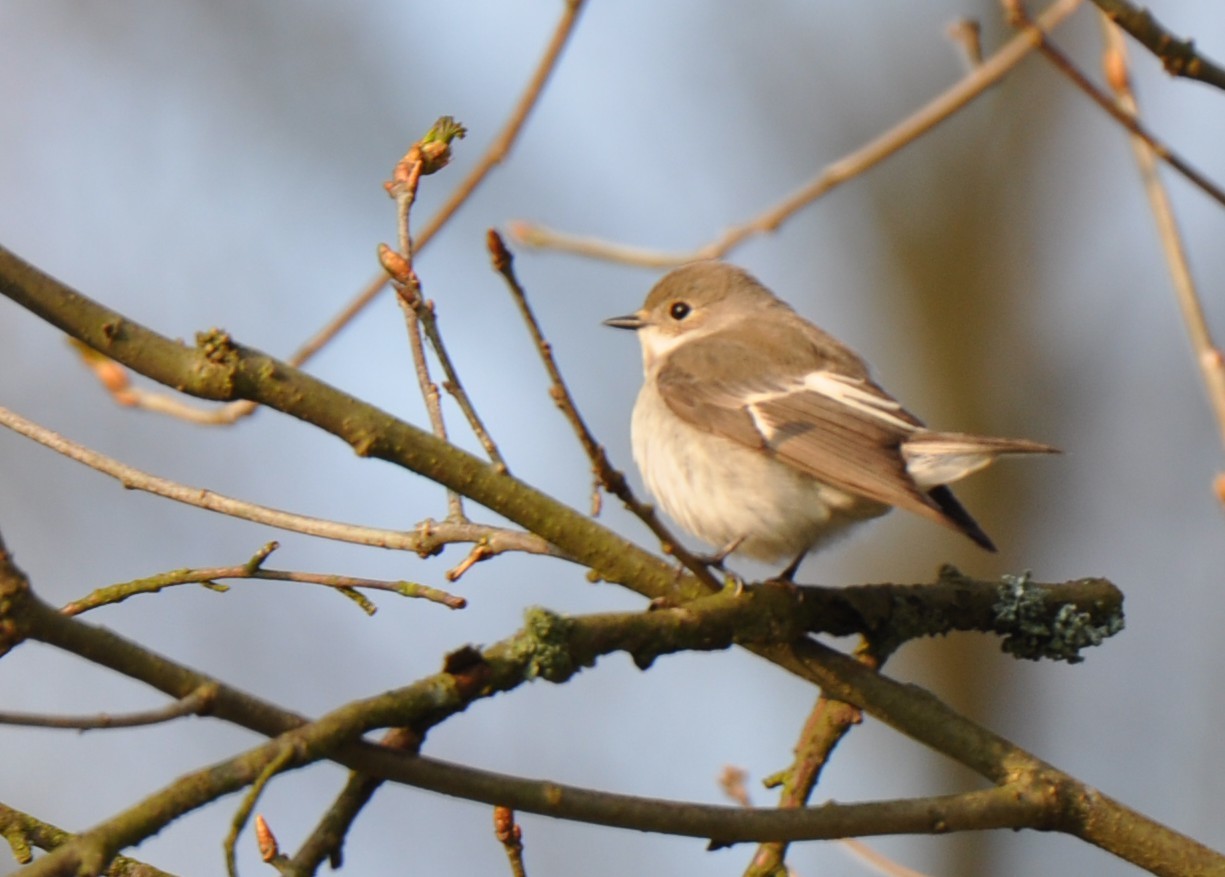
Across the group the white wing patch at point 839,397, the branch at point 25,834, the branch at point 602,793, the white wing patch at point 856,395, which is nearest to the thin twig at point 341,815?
the branch at point 602,793

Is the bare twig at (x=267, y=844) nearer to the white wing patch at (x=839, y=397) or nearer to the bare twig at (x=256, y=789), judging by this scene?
the bare twig at (x=256, y=789)

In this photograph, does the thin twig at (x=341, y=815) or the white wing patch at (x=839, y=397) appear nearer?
the thin twig at (x=341, y=815)

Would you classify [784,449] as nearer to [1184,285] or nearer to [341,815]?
[1184,285]

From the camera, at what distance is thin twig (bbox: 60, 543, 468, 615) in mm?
2342

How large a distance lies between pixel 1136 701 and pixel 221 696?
8.69m

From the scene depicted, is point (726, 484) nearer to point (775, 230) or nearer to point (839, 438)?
point (839, 438)

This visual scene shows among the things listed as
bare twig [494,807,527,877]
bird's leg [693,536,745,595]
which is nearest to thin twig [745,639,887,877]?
bird's leg [693,536,745,595]

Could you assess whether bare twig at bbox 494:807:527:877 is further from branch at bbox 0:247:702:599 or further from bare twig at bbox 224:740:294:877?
bare twig at bbox 224:740:294:877

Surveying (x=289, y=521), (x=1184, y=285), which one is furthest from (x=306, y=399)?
(x=1184, y=285)

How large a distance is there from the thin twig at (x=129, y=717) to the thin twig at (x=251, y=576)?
58 centimetres

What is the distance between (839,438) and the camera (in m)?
3.81

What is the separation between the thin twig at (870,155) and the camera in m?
3.45

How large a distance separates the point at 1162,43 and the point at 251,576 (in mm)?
1841

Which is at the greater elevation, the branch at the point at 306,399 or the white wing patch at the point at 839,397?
the white wing patch at the point at 839,397
